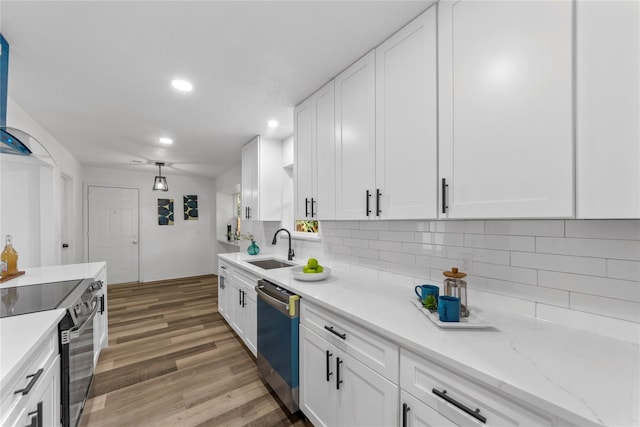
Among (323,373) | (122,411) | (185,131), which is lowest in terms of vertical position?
(122,411)

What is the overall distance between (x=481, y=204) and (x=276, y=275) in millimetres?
1592

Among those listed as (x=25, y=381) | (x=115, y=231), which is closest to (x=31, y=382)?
(x=25, y=381)

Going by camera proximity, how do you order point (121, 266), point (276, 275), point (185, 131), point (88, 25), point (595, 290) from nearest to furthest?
Result: 1. point (595, 290)
2. point (88, 25)
3. point (276, 275)
4. point (185, 131)
5. point (121, 266)

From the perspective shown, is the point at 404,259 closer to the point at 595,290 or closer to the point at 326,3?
the point at 595,290

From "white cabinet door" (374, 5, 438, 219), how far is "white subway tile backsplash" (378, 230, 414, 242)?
349 millimetres

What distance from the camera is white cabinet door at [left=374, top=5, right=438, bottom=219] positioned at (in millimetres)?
1249

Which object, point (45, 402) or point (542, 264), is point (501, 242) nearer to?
point (542, 264)

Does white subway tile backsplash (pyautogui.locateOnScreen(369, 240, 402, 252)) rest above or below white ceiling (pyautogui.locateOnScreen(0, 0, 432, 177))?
below

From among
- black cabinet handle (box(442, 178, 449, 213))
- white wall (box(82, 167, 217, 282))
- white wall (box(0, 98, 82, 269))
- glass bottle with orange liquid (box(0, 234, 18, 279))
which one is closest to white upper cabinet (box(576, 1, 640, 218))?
black cabinet handle (box(442, 178, 449, 213))

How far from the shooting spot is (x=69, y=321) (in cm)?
131

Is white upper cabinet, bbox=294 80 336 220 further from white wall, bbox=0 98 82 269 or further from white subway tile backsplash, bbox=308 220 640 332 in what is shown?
white wall, bbox=0 98 82 269

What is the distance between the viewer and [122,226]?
5.22 meters

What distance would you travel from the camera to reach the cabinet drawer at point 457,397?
73 centimetres

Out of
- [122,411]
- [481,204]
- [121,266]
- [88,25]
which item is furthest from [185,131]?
[121,266]
